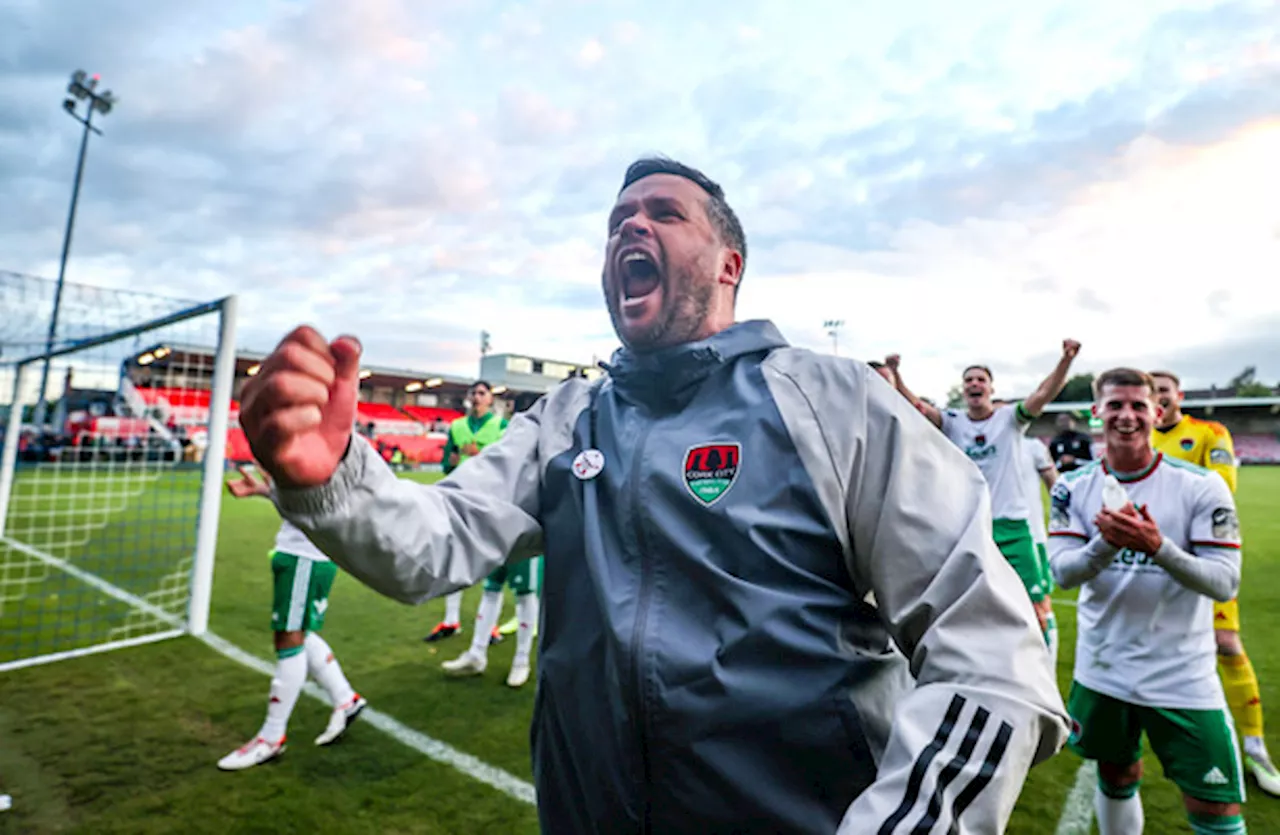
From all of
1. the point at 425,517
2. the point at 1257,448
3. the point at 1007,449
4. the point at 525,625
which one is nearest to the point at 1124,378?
the point at 1007,449

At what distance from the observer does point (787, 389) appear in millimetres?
1366

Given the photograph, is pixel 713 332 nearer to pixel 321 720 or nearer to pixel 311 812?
pixel 311 812

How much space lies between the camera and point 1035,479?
→ 6.17 metres

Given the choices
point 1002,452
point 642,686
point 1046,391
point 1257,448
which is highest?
point 1257,448

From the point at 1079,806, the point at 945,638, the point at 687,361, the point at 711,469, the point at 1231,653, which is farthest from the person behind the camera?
the point at 1231,653

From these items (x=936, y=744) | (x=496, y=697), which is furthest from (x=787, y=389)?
(x=496, y=697)

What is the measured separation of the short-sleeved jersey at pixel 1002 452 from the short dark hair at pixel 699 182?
453 centimetres

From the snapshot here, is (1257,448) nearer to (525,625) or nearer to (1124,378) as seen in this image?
(1124,378)

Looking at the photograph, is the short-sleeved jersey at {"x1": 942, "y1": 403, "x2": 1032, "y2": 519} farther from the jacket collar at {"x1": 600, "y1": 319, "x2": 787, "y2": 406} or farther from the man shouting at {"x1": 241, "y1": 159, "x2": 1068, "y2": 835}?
the man shouting at {"x1": 241, "y1": 159, "x2": 1068, "y2": 835}

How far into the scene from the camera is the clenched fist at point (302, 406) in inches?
41.8

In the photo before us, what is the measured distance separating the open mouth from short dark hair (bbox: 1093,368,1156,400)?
7.81ft

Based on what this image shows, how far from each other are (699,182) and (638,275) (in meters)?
0.31

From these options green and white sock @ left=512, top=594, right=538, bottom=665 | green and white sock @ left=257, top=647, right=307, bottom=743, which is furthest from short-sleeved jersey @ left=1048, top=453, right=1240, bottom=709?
green and white sock @ left=257, top=647, right=307, bottom=743

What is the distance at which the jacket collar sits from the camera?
1.44 meters
